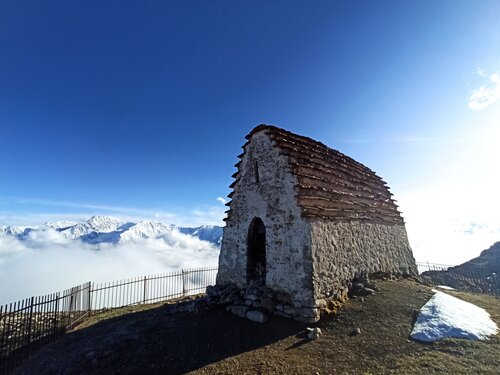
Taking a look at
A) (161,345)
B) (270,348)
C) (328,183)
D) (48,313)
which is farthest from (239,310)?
(48,313)

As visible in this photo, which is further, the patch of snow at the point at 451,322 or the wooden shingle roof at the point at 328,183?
the wooden shingle roof at the point at 328,183

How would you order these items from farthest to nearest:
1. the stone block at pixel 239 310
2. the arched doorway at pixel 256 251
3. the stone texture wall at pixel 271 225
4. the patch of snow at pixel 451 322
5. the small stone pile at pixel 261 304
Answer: the arched doorway at pixel 256 251 < the stone texture wall at pixel 271 225 < the stone block at pixel 239 310 < the small stone pile at pixel 261 304 < the patch of snow at pixel 451 322

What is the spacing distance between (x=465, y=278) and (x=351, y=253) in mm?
13434

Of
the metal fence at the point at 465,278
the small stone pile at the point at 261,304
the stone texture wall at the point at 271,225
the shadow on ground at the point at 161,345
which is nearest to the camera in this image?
the shadow on ground at the point at 161,345

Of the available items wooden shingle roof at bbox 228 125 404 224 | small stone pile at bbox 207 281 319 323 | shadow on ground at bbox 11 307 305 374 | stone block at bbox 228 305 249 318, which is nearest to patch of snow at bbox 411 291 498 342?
small stone pile at bbox 207 281 319 323

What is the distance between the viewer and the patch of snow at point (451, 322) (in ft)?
24.4

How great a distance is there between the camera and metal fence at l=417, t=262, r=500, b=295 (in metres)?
16.1

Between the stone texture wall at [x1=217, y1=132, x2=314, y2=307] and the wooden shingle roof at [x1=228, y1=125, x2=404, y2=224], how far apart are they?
38 centimetres

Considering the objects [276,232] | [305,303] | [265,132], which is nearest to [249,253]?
[276,232]

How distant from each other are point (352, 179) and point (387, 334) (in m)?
8.43

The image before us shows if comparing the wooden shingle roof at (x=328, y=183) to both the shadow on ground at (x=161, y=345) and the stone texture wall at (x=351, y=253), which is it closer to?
the stone texture wall at (x=351, y=253)

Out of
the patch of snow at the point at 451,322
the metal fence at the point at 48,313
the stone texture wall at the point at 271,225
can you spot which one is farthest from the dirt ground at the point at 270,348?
the stone texture wall at the point at 271,225

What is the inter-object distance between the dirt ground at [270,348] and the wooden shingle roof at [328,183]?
4037 mm

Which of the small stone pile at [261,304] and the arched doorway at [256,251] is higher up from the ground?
the arched doorway at [256,251]
